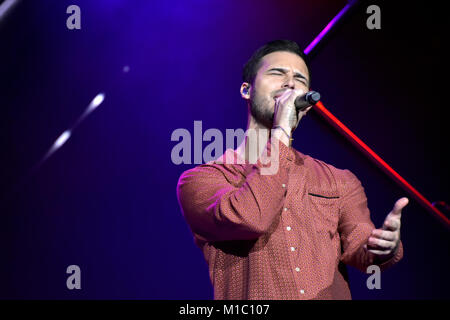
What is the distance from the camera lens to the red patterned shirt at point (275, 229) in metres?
1.33

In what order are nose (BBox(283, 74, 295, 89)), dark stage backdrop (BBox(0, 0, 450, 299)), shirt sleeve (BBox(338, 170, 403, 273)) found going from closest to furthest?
1. shirt sleeve (BBox(338, 170, 403, 273))
2. nose (BBox(283, 74, 295, 89))
3. dark stage backdrop (BBox(0, 0, 450, 299))

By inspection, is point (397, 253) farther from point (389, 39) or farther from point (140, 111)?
point (389, 39)

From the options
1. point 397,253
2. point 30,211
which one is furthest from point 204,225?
point 30,211

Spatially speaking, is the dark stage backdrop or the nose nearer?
the nose

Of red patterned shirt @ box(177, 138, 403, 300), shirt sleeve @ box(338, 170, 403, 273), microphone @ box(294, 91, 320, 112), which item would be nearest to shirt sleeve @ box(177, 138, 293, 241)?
red patterned shirt @ box(177, 138, 403, 300)

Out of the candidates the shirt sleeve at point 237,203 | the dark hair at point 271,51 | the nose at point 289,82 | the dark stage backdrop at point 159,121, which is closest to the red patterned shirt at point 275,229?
the shirt sleeve at point 237,203

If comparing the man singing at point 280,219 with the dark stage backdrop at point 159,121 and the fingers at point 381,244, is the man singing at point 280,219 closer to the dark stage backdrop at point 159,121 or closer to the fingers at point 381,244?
the fingers at point 381,244

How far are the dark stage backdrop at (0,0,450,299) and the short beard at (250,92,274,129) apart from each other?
0.54m

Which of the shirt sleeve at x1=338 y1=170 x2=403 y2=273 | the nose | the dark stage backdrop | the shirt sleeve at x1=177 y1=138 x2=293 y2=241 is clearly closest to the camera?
the shirt sleeve at x1=177 y1=138 x2=293 y2=241

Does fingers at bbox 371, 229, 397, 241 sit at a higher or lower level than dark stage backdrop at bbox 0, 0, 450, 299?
lower

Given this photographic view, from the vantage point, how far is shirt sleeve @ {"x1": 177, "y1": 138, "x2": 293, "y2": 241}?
1303 millimetres

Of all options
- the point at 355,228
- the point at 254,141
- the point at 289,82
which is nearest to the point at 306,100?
the point at 289,82

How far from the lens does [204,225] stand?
1.43 m

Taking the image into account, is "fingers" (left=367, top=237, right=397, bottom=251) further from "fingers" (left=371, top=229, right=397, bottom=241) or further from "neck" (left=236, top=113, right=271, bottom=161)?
"neck" (left=236, top=113, right=271, bottom=161)
